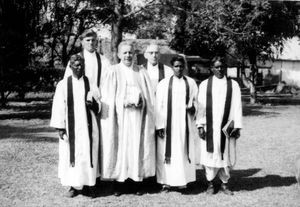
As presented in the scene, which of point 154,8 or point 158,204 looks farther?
point 154,8

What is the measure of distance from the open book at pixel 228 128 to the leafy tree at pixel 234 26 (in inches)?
449

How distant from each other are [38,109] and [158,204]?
48.8 ft

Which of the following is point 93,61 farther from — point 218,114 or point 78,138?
point 218,114

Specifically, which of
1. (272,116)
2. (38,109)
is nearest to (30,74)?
(38,109)

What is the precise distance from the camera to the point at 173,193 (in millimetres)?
6766

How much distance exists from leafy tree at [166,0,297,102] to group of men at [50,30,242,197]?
1134 centimetres

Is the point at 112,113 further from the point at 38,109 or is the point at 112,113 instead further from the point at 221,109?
the point at 38,109

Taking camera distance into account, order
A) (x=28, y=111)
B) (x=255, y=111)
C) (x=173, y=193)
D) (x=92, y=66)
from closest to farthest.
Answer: (x=173, y=193)
(x=92, y=66)
(x=28, y=111)
(x=255, y=111)

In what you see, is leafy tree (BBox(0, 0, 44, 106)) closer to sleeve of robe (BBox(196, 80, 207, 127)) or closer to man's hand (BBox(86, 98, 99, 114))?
man's hand (BBox(86, 98, 99, 114))

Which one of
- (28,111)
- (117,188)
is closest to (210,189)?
(117,188)

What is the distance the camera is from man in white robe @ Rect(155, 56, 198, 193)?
669 cm

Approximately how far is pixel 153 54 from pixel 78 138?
1760 millimetres

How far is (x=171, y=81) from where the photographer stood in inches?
267

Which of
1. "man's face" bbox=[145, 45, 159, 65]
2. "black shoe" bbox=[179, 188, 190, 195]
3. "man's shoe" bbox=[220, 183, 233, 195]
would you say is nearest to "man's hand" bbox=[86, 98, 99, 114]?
"man's face" bbox=[145, 45, 159, 65]
